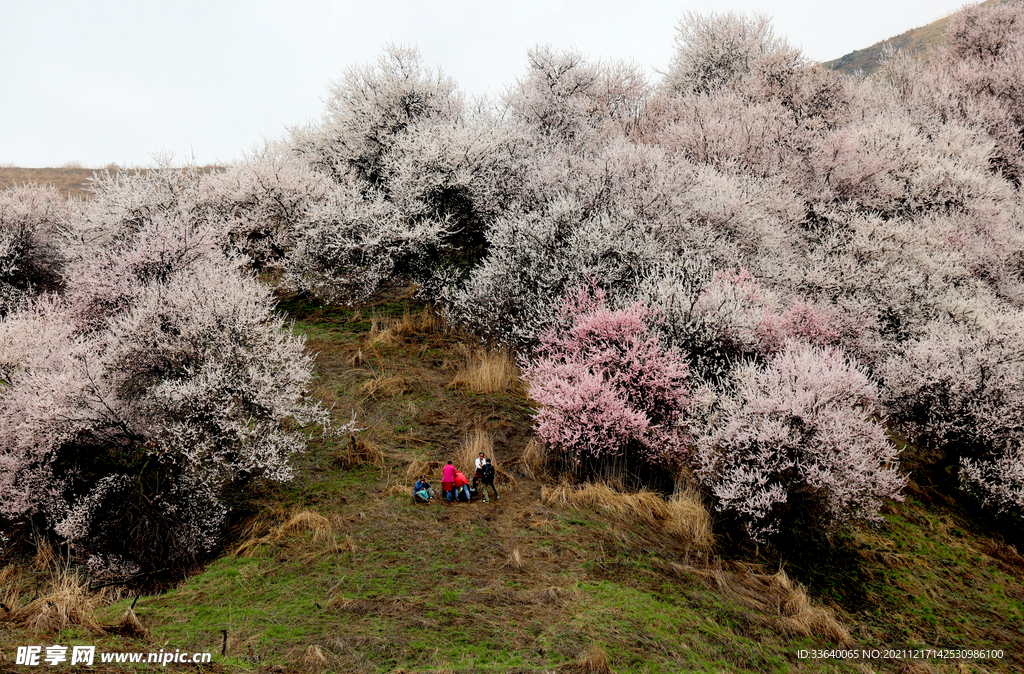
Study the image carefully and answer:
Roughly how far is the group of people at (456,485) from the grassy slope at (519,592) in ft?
0.80

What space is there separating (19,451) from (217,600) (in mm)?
5430

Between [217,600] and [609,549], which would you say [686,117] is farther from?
[217,600]

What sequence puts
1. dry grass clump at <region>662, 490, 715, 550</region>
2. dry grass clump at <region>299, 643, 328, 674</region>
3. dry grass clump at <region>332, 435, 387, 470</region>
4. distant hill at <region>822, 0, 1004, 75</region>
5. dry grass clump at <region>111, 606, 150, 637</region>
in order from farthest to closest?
distant hill at <region>822, 0, 1004, 75</region>
dry grass clump at <region>332, 435, 387, 470</region>
dry grass clump at <region>662, 490, 715, 550</region>
dry grass clump at <region>111, 606, 150, 637</region>
dry grass clump at <region>299, 643, 328, 674</region>

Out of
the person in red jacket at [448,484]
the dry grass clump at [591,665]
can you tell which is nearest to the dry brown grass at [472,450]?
the person in red jacket at [448,484]

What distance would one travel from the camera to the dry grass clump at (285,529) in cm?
922

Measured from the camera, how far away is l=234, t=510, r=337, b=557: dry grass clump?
9.22 meters

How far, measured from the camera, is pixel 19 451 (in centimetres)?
984

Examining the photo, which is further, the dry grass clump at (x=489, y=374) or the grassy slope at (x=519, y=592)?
the dry grass clump at (x=489, y=374)

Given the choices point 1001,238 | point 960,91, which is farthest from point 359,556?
point 960,91

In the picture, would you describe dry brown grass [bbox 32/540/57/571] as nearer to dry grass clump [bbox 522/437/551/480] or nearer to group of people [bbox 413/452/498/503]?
group of people [bbox 413/452/498/503]

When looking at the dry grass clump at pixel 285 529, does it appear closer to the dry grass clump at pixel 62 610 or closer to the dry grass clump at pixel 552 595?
the dry grass clump at pixel 62 610

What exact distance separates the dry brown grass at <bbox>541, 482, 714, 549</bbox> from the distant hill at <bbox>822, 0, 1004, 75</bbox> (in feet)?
266

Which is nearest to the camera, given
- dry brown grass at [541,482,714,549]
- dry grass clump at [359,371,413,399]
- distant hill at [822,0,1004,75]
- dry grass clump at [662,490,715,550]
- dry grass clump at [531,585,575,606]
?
dry grass clump at [531,585,575,606]

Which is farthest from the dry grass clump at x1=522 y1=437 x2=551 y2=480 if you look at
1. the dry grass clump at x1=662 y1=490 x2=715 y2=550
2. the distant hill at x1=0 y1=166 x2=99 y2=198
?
the distant hill at x1=0 y1=166 x2=99 y2=198
